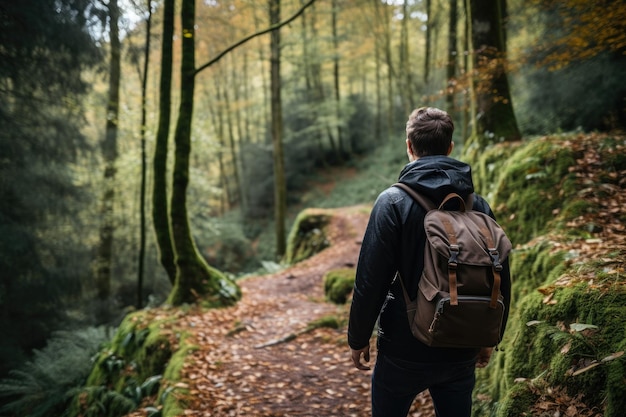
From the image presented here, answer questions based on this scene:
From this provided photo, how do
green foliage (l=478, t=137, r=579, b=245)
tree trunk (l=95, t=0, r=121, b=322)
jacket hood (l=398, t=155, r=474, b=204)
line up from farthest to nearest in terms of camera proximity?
tree trunk (l=95, t=0, r=121, b=322), green foliage (l=478, t=137, r=579, b=245), jacket hood (l=398, t=155, r=474, b=204)

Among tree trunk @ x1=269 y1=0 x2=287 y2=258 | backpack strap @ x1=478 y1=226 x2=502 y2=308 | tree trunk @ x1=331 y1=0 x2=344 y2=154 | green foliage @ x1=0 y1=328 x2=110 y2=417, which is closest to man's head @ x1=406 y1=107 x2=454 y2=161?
backpack strap @ x1=478 y1=226 x2=502 y2=308

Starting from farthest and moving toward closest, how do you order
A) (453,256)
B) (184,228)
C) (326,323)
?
(184,228) → (326,323) → (453,256)

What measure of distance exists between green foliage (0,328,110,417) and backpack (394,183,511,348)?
19.0 ft

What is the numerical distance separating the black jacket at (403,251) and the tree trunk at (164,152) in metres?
5.89

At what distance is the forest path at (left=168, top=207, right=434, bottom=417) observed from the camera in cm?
397

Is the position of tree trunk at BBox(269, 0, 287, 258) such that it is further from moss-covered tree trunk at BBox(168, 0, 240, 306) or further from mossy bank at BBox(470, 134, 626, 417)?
mossy bank at BBox(470, 134, 626, 417)

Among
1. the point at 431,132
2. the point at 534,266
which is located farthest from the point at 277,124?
the point at 431,132

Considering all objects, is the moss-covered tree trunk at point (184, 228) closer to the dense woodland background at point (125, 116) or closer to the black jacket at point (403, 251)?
the dense woodland background at point (125, 116)

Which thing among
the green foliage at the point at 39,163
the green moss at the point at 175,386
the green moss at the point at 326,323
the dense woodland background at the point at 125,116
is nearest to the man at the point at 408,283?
the green moss at the point at 175,386

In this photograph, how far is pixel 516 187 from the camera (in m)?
5.19

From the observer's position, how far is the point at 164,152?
693 cm

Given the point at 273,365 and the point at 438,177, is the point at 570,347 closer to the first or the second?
the point at 438,177

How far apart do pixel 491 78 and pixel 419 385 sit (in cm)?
620

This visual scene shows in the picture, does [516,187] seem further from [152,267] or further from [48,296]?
[152,267]
